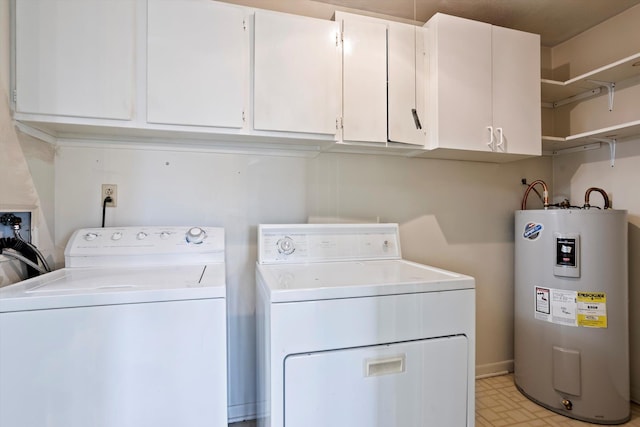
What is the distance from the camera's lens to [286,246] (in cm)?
167

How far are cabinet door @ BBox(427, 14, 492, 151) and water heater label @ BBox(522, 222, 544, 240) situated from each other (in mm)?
606

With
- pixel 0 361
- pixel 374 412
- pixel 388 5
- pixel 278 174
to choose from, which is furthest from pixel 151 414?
pixel 388 5

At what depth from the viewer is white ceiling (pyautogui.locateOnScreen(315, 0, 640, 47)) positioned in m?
1.89

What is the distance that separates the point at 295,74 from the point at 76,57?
0.92 m

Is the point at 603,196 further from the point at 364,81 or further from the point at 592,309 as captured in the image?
the point at 364,81

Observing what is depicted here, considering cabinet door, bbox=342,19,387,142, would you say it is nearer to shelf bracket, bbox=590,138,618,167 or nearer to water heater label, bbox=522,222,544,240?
water heater label, bbox=522,222,544,240

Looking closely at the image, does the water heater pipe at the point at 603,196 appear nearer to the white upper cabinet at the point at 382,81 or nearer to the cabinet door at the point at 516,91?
the cabinet door at the point at 516,91

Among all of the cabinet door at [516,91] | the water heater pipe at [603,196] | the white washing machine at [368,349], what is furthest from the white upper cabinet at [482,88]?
the white washing machine at [368,349]

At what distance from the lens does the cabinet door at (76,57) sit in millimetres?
1254

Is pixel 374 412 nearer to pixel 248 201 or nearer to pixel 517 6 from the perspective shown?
pixel 248 201

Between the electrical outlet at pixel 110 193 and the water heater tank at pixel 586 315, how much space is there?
2418 millimetres

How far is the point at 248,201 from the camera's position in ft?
5.91

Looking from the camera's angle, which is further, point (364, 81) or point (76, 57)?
Result: point (364, 81)

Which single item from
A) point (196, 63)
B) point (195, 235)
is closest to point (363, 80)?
point (196, 63)
